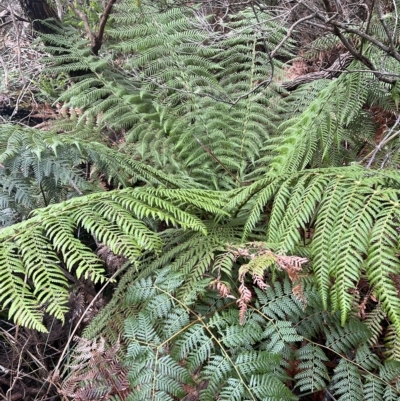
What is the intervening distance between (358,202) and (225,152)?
1030mm

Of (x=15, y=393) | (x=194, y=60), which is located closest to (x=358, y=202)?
(x=194, y=60)

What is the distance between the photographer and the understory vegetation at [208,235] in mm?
1112

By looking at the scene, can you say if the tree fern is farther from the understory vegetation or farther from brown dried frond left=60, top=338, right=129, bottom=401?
brown dried frond left=60, top=338, right=129, bottom=401

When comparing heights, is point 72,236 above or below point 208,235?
above

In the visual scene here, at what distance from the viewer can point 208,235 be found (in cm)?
154

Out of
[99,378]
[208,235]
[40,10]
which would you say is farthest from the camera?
[40,10]

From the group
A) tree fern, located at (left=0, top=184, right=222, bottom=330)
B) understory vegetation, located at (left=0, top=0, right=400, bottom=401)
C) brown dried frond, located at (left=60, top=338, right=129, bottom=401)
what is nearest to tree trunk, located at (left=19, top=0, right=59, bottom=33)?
understory vegetation, located at (left=0, top=0, right=400, bottom=401)

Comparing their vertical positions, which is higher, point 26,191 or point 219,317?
point 26,191

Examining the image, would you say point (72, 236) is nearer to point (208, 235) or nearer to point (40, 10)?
point (208, 235)

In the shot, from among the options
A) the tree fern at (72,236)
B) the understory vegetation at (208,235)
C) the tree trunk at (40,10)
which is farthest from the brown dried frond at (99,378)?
the tree trunk at (40,10)

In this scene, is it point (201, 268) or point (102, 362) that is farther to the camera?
point (201, 268)

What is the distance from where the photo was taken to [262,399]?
3.42 feet

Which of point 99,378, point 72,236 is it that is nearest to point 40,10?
point 72,236

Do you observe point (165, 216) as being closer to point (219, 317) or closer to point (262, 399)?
point (219, 317)
